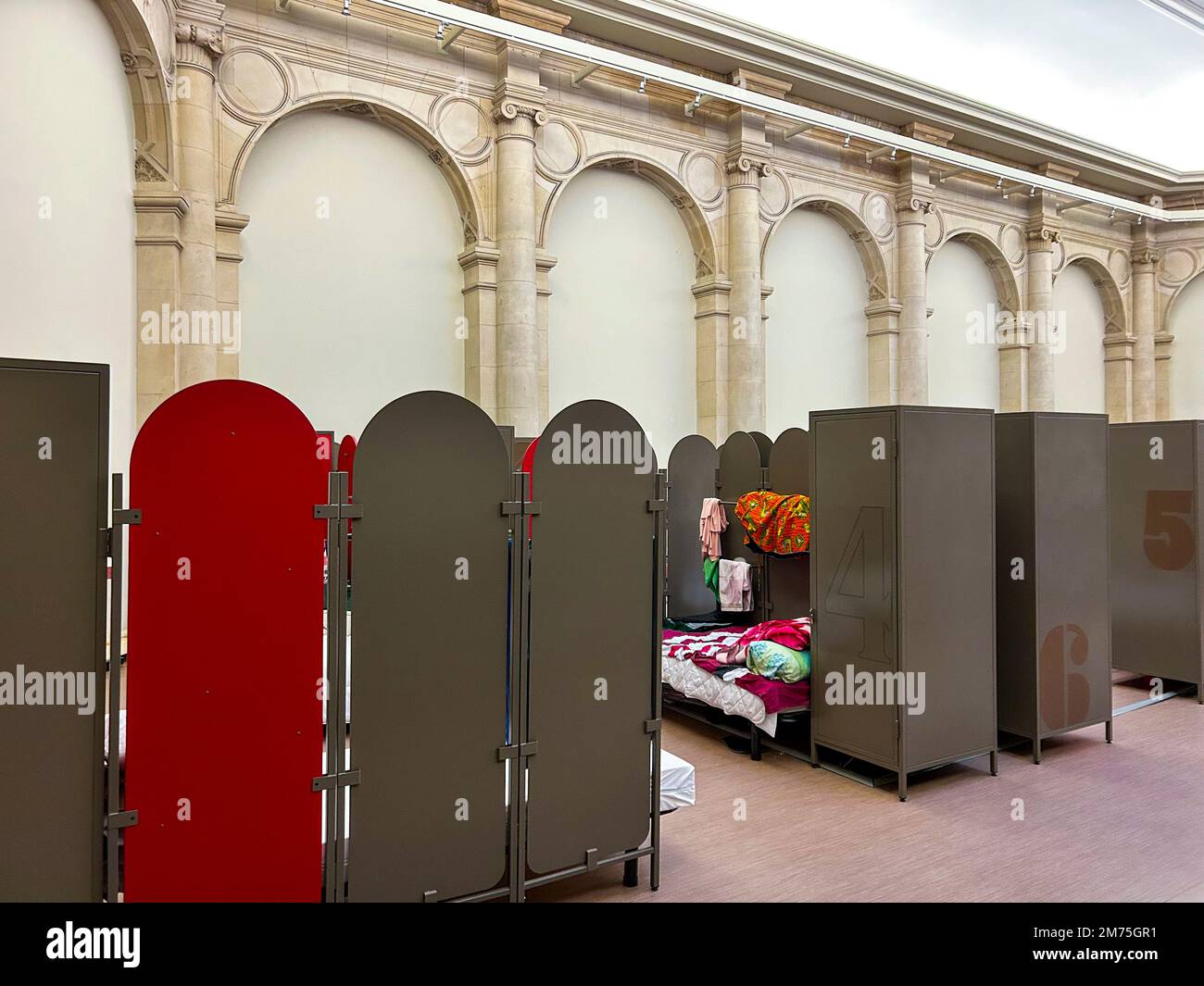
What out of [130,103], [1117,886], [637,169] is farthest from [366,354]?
[1117,886]

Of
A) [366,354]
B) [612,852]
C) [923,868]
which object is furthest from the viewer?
[366,354]

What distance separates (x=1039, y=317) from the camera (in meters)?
14.8

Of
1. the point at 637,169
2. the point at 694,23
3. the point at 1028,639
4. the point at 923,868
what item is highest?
the point at 694,23

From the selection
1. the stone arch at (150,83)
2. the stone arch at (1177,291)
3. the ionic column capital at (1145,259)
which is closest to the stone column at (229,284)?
the stone arch at (150,83)

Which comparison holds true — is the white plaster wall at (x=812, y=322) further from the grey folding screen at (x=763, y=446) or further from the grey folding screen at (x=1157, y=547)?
the grey folding screen at (x=1157, y=547)

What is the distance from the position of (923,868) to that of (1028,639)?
2.13m

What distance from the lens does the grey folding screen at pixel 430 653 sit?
2914mm

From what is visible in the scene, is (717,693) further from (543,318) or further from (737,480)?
(543,318)

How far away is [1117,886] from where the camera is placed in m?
3.52

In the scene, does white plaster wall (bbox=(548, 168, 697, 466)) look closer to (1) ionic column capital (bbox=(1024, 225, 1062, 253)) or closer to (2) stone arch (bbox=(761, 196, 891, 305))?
(2) stone arch (bbox=(761, 196, 891, 305))

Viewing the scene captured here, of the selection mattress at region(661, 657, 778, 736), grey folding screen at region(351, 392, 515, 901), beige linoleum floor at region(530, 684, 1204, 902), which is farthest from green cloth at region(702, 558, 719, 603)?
grey folding screen at region(351, 392, 515, 901)

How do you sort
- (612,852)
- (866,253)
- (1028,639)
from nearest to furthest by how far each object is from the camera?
(612,852) → (1028,639) → (866,253)

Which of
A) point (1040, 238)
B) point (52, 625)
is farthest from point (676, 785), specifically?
point (1040, 238)
